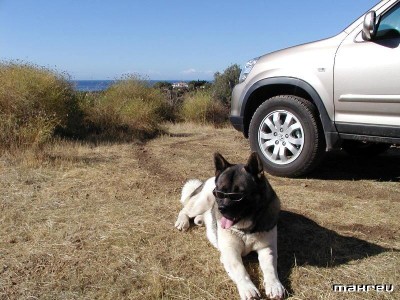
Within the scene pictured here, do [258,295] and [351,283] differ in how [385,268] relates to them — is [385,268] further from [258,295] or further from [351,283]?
[258,295]

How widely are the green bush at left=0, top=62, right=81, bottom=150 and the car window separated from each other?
15.2 feet

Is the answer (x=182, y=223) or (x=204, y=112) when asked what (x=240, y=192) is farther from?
(x=204, y=112)

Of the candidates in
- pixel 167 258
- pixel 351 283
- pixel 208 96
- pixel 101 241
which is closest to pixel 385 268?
pixel 351 283

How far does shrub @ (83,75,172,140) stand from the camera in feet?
27.0

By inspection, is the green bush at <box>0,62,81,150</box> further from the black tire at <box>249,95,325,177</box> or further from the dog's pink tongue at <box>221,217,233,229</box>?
the dog's pink tongue at <box>221,217,233,229</box>

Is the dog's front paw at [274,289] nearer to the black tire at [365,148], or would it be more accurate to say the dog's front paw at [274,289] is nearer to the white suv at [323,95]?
the white suv at [323,95]

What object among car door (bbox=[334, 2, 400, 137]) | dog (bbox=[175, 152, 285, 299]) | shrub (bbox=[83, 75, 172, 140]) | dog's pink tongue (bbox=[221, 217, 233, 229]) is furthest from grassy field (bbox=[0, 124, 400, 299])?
shrub (bbox=[83, 75, 172, 140])

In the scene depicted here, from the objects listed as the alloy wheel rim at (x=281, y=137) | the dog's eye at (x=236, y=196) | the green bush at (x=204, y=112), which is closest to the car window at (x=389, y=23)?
the alloy wheel rim at (x=281, y=137)

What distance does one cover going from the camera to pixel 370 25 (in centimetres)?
358

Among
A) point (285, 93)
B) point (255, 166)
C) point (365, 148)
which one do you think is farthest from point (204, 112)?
point (255, 166)

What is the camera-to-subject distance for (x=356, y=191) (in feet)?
13.6

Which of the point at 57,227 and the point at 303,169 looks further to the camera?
the point at 303,169

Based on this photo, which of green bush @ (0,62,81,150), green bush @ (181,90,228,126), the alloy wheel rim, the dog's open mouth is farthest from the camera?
green bush @ (181,90,228,126)

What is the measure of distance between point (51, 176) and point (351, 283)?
139 inches
